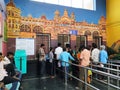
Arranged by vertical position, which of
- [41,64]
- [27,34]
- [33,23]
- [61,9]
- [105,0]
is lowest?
[41,64]

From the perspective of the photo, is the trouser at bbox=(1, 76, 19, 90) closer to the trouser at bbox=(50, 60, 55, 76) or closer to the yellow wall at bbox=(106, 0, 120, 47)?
the trouser at bbox=(50, 60, 55, 76)

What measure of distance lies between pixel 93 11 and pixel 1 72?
26.1ft

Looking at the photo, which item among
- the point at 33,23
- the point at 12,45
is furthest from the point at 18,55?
the point at 33,23

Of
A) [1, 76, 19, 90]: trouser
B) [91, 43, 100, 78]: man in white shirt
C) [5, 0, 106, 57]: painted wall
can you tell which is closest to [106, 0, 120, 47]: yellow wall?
[5, 0, 106, 57]: painted wall

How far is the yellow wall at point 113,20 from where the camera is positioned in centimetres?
975

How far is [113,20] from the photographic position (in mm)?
10062

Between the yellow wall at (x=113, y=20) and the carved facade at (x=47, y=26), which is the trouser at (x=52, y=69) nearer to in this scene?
the carved facade at (x=47, y=26)

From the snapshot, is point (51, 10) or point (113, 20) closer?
point (51, 10)

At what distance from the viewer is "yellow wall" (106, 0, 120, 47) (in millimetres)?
9750

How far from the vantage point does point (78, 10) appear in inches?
387

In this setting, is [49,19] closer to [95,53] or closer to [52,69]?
[52,69]

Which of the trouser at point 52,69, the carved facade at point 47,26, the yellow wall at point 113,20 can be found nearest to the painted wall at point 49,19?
the carved facade at point 47,26

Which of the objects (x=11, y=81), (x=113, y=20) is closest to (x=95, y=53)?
(x=11, y=81)

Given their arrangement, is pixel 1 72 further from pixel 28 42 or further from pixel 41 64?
pixel 28 42
